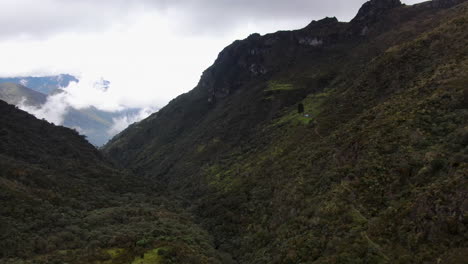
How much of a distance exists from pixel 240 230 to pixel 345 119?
47.3m

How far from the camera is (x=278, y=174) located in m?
103

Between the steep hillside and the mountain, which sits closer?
the mountain

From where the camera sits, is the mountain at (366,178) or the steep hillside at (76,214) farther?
the steep hillside at (76,214)

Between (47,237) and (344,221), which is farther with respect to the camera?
(47,237)

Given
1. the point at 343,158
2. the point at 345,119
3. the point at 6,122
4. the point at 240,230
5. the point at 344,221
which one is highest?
→ the point at 6,122

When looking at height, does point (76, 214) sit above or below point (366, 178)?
above

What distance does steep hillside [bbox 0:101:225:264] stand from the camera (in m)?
76.1

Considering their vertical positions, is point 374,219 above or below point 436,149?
below

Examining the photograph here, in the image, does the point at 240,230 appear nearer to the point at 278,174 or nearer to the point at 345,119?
the point at 278,174

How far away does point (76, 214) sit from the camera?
10050 centimetres

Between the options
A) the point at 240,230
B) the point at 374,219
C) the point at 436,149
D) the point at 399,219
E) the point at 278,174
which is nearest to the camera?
the point at 399,219

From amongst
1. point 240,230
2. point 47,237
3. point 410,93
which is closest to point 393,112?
point 410,93

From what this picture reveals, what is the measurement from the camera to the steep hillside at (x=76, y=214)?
7612 cm

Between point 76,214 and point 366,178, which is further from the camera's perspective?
point 76,214
